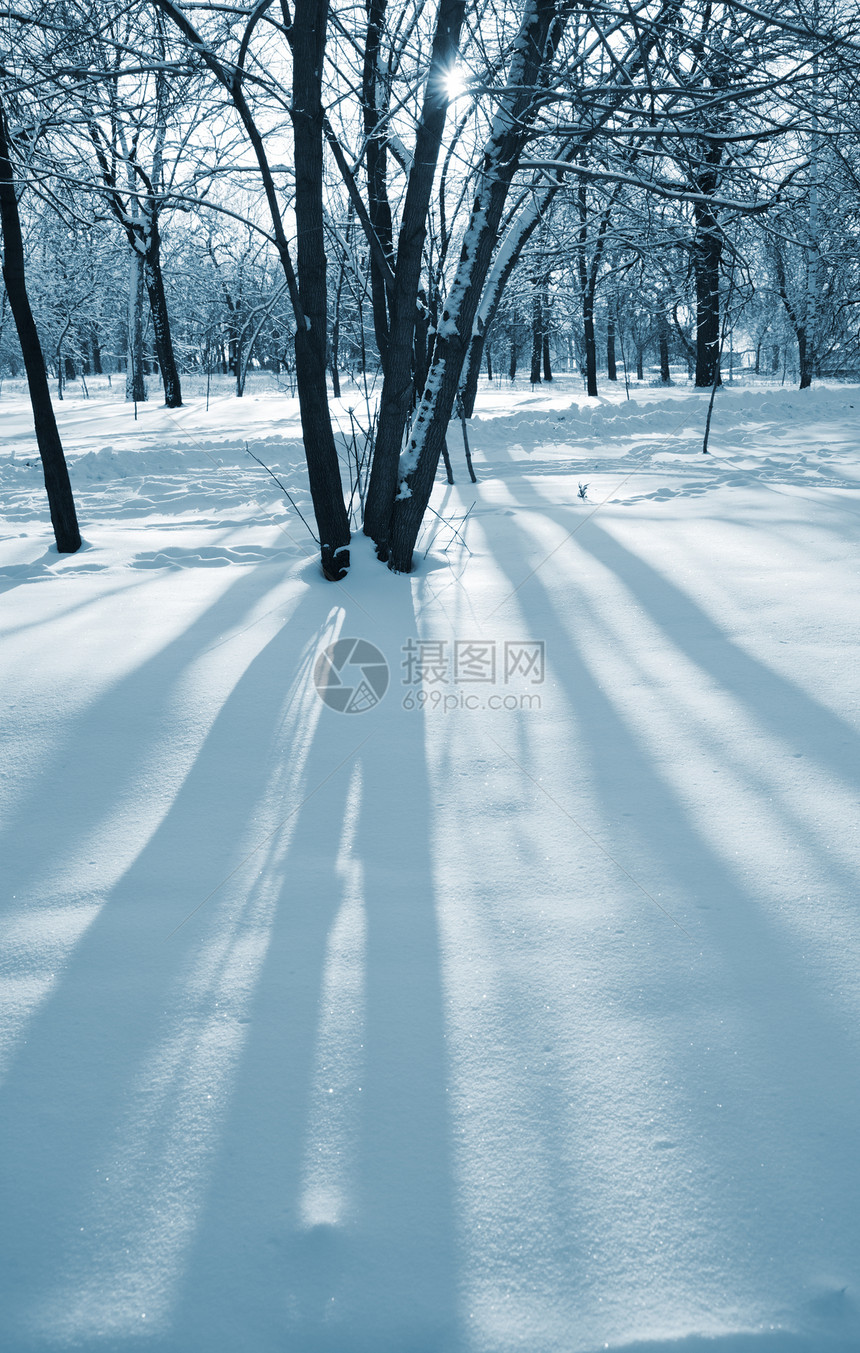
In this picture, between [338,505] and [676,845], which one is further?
[338,505]

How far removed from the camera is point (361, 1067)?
158cm

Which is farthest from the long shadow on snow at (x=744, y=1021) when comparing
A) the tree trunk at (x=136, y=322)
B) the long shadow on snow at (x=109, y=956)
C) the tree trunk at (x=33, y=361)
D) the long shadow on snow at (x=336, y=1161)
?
the tree trunk at (x=136, y=322)

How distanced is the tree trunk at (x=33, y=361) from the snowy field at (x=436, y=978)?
58.0 inches

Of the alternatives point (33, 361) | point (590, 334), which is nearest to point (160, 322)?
point (590, 334)

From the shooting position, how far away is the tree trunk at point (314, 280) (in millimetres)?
4004

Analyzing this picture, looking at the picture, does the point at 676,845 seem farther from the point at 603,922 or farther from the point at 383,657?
the point at 383,657

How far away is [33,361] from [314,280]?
2017 mm

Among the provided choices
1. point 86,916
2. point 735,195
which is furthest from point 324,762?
point 735,195

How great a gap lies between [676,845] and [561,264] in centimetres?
1322

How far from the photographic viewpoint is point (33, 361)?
504 centimetres

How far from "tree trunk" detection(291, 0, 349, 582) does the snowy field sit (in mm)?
792

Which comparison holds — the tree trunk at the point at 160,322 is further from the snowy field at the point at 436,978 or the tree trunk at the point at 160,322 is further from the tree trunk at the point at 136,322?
the snowy field at the point at 436,978

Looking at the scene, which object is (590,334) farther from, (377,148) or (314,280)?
(314,280)

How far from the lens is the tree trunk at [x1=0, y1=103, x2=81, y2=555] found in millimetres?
4797
